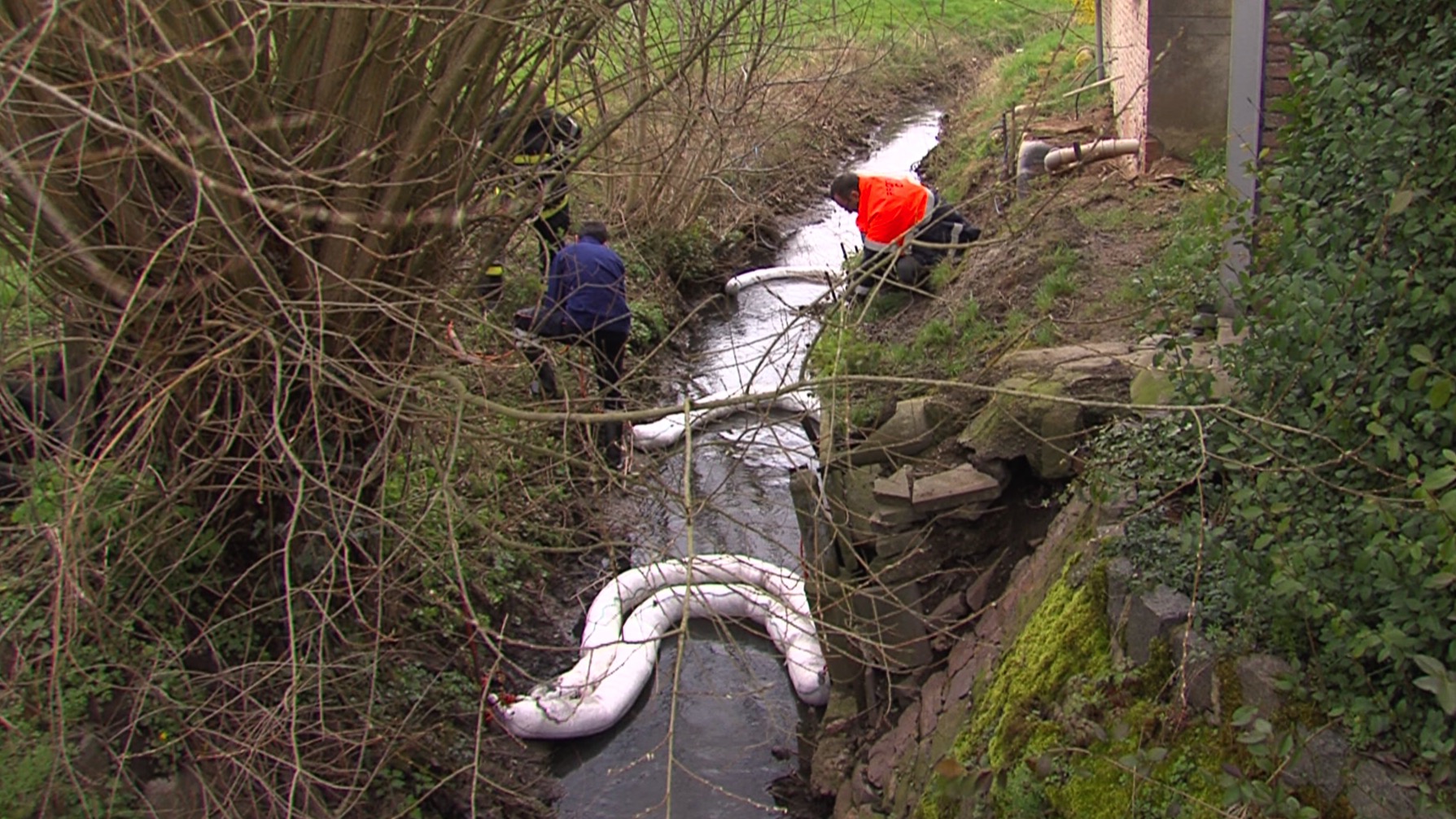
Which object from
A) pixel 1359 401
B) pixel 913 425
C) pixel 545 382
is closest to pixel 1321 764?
pixel 1359 401

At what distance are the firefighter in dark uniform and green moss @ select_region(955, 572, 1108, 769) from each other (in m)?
2.67

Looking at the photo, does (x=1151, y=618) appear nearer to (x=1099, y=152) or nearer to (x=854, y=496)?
(x=854, y=496)

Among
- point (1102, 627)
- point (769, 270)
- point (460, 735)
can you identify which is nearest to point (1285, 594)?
point (1102, 627)

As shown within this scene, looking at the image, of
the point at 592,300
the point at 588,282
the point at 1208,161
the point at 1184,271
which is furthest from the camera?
the point at 1208,161

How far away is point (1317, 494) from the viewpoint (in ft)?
11.0

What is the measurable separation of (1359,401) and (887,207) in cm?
593

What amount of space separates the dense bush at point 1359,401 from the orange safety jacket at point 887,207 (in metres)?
5.26

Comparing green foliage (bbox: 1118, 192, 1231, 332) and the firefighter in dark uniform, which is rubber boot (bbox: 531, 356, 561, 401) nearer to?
the firefighter in dark uniform

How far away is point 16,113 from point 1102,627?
4.00 meters

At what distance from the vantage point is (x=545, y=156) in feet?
18.4

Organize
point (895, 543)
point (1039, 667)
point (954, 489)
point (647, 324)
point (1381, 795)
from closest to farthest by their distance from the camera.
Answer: point (1381, 795) < point (1039, 667) < point (954, 489) < point (895, 543) < point (647, 324)

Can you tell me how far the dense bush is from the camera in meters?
2.95

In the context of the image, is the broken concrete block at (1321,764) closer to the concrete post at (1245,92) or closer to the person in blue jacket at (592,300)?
the concrete post at (1245,92)

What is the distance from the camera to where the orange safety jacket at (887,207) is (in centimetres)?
902
